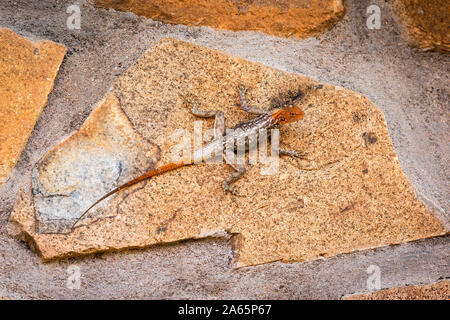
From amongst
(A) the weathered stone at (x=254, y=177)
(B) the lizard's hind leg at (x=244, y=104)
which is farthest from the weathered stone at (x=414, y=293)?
(B) the lizard's hind leg at (x=244, y=104)

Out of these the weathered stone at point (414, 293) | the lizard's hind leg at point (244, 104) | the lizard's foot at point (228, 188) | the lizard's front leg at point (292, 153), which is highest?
the lizard's hind leg at point (244, 104)

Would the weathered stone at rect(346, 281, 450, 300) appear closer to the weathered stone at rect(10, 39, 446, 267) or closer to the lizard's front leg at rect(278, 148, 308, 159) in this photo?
the weathered stone at rect(10, 39, 446, 267)

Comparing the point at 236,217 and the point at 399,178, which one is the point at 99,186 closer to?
the point at 236,217

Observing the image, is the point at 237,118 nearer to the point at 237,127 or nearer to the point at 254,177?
the point at 237,127

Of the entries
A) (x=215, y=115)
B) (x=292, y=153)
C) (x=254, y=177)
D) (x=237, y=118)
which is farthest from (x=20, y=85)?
(x=292, y=153)

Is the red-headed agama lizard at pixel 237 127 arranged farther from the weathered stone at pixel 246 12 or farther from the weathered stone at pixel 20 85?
the weathered stone at pixel 20 85

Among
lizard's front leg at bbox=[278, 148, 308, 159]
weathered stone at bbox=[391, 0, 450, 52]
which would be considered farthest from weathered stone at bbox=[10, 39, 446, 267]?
weathered stone at bbox=[391, 0, 450, 52]

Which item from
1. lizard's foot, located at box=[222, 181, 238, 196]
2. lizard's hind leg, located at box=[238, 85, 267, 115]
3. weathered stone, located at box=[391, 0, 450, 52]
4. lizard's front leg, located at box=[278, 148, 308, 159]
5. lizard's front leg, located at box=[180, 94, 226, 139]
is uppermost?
weathered stone, located at box=[391, 0, 450, 52]
